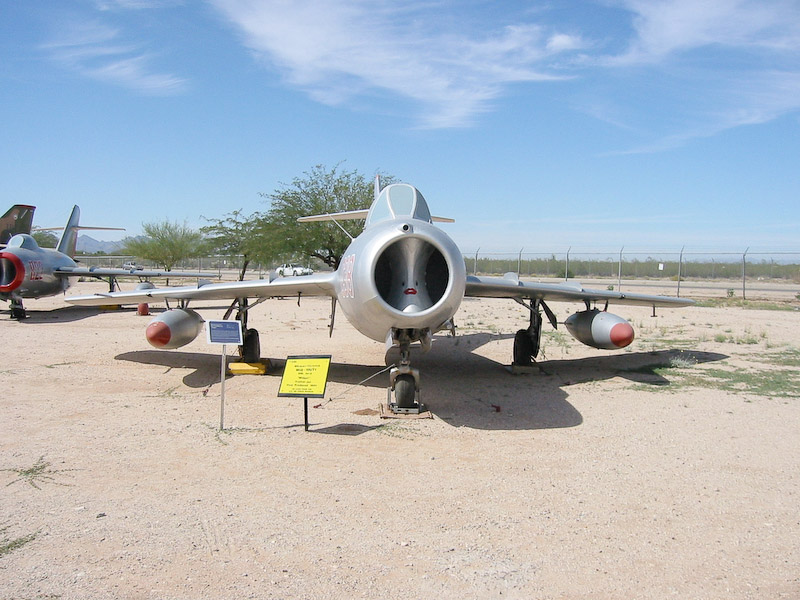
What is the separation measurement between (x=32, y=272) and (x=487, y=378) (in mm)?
17258

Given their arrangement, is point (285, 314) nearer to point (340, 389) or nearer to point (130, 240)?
point (340, 389)

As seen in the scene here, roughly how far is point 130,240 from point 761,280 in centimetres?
6167

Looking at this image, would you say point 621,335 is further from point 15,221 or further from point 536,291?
point 15,221

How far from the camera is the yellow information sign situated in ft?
22.3

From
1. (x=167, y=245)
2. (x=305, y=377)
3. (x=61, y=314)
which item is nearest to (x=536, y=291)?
(x=305, y=377)

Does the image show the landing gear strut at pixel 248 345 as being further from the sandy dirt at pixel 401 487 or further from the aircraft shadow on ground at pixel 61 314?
the aircraft shadow on ground at pixel 61 314

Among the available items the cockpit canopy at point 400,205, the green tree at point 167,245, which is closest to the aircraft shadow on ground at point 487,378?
the cockpit canopy at point 400,205

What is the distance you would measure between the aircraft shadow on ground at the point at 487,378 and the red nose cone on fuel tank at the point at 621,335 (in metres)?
1.02

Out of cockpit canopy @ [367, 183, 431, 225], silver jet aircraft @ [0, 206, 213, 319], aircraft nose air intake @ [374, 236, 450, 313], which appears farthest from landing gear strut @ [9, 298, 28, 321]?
aircraft nose air intake @ [374, 236, 450, 313]

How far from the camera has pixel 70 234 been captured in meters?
25.1

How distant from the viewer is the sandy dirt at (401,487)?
12.5 ft

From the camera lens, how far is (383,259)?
8.28 meters

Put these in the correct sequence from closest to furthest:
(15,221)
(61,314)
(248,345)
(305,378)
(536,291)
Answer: (305,378)
(536,291)
(248,345)
(61,314)
(15,221)

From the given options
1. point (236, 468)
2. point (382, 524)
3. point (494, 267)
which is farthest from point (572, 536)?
point (494, 267)
